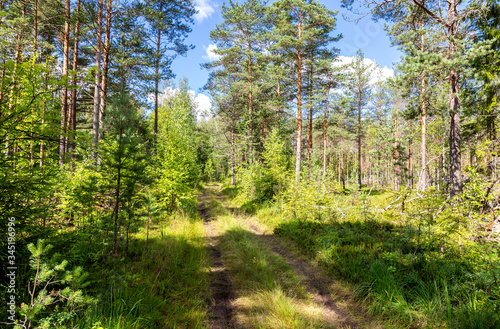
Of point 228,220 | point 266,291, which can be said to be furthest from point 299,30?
point 266,291

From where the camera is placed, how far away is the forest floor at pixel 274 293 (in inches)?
138

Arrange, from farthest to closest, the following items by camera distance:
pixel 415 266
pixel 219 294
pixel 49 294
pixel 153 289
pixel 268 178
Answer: pixel 268 178 → pixel 415 266 → pixel 219 294 → pixel 153 289 → pixel 49 294

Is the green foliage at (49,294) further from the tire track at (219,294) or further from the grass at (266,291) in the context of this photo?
the grass at (266,291)

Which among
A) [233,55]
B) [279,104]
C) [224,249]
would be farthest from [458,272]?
[233,55]

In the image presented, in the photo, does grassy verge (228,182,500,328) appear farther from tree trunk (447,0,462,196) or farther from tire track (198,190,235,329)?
tire track (198,190,235,329)

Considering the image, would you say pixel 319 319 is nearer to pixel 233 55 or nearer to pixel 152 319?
pixel 152 319

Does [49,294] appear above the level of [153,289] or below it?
above

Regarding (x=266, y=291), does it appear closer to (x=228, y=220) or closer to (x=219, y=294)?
(x=219, y=294)

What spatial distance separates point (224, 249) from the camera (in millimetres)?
6738

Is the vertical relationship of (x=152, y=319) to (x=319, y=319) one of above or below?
above

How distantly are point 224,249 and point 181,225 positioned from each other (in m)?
2.23

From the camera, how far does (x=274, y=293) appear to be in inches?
162

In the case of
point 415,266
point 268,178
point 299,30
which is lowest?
point 415,266

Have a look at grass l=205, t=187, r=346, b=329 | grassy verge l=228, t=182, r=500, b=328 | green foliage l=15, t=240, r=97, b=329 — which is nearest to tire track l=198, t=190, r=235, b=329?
grass l=205, t=187, r=346, b=329
